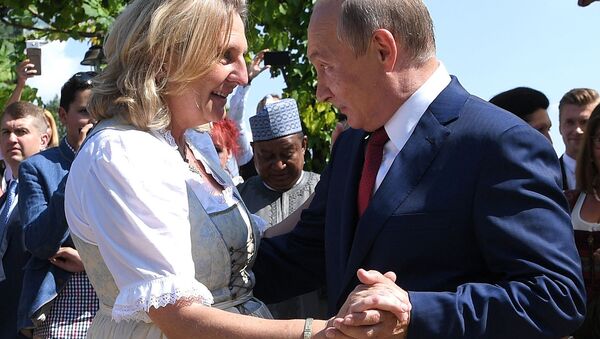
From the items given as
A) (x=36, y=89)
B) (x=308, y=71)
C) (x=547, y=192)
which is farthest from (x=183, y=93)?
(x=36, y=89)

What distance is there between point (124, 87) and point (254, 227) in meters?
0.71

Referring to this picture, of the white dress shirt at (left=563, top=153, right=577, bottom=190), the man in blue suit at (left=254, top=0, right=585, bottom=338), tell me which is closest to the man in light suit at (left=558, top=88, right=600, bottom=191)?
the white dress shirt at (left=563, top=153, right=577, bottom=190)

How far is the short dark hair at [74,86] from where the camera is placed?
228 inches

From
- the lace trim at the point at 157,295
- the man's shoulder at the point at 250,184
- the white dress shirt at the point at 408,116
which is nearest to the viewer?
the lace trim at the point at 157,295

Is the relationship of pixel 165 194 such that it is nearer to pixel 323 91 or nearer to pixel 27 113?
pixel 323 91

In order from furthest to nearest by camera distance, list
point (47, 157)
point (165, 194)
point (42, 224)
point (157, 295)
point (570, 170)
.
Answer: point (570, 170), point (47, 157), point (42, 224), point (165, 194), point (157, 295)

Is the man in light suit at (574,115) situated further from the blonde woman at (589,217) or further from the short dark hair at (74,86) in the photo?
the short dark hair at (74,86)

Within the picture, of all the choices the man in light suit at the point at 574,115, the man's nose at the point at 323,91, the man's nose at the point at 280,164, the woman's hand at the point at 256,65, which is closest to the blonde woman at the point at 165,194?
the man's nose at the point at 323,91

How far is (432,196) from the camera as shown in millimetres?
2775

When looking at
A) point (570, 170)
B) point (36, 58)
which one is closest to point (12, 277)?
point (570, 170)

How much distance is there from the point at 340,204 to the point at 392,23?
592 millimetres

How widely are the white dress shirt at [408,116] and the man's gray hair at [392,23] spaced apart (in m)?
0.08

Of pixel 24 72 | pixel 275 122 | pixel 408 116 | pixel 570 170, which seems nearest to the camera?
pixel 408 116

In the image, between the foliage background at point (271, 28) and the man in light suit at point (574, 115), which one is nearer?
the man in light suit at point (574, 115)
